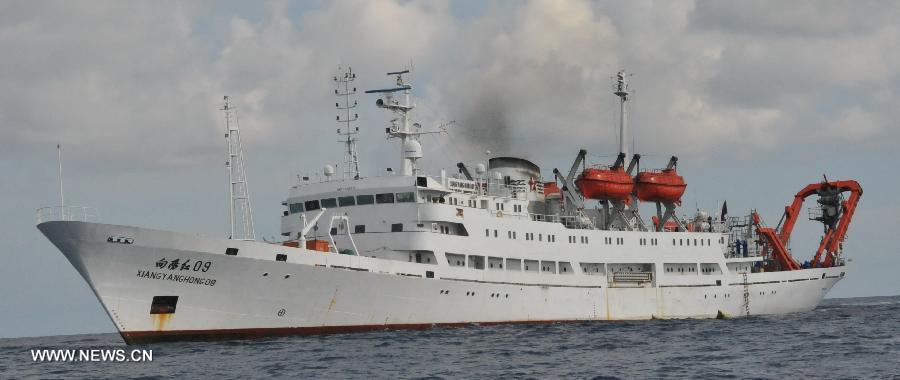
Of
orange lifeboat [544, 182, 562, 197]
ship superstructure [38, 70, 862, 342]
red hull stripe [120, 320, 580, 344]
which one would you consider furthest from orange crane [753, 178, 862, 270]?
red hull stripe [120, 320, 580, 344]

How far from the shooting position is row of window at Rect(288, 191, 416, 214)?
141 ft

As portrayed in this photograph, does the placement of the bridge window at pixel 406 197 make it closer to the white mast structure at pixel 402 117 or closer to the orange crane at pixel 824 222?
Answer: the white mast structure at pixel 402 117

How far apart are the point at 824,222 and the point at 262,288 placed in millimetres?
39765

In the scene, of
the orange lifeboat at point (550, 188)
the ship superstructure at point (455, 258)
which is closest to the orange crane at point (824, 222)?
the ship superstructure at point (455, 258)

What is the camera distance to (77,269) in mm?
35375

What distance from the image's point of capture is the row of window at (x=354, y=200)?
4309 centimetres

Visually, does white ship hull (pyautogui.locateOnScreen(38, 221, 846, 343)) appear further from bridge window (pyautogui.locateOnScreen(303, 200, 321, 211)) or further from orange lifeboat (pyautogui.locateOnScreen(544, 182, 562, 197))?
orange lifeboat (pyautogui.locateOnScreen(544, 182, 562, 197))

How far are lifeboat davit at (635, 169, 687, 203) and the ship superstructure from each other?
83mm

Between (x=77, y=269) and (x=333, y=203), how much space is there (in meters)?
11.9

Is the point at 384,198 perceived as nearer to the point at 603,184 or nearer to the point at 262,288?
the point at 262,288

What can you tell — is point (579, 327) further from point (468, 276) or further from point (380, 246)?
point (380, 246)

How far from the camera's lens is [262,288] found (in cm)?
3641

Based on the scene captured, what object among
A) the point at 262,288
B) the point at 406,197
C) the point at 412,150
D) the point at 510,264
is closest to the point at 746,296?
the point at 510,264

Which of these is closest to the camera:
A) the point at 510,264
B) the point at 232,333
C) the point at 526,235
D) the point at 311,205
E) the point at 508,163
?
the point at 232,333
